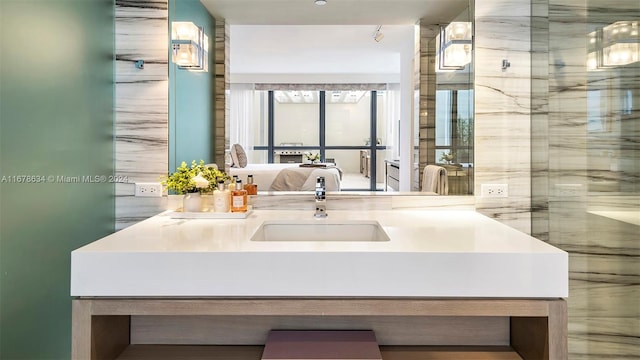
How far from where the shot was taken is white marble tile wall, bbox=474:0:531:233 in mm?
2133

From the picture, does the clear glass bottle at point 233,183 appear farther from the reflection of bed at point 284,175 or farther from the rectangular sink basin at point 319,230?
the rectangular sink basin at point 319,230

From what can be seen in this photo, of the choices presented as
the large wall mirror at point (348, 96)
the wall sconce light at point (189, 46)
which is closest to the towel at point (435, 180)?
the large wall mirror at point (348, 96)

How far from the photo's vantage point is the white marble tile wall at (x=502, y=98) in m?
2.13

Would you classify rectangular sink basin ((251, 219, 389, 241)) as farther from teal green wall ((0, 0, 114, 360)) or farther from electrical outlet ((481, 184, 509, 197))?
teal green wall ((0, 0, 114, 360))

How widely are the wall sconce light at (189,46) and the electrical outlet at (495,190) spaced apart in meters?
1.60

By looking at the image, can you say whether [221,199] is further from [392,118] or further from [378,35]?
[378,35]

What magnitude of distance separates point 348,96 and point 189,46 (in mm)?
879

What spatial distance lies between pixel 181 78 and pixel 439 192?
1490 millimetres

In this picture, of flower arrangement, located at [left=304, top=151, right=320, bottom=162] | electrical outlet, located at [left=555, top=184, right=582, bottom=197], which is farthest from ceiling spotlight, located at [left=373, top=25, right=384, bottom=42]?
electrical outlet, located at [left=555, top=184, right=582, bottom=197]

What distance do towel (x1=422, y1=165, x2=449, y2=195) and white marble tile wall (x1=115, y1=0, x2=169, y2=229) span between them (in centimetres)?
137

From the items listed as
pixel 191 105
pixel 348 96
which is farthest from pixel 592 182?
pixel 191 105

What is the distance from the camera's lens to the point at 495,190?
2.14 meters

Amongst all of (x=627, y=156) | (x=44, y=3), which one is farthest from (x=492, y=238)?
(x=44, y=3)

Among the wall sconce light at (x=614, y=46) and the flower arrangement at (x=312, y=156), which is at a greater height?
the wall sconce light at (x=614, y=46)
